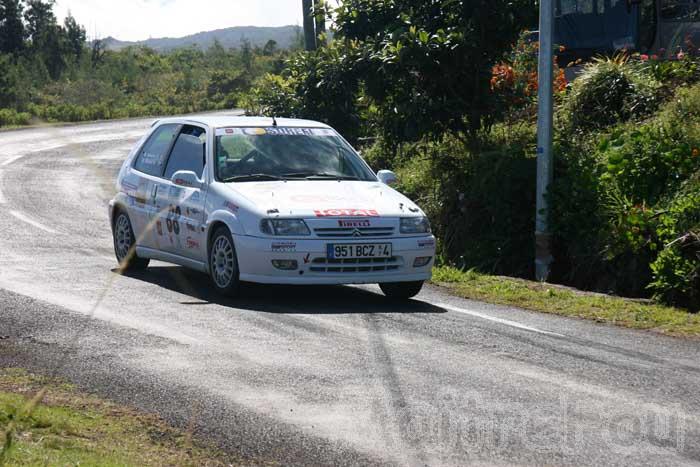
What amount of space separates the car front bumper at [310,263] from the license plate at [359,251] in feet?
0.12

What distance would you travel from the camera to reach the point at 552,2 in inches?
533

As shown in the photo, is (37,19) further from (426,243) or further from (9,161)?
(426,243)

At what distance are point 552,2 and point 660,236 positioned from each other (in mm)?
2974

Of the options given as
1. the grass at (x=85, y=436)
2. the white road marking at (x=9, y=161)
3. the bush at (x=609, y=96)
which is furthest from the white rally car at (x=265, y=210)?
the white road marking at (x=9, y=161)

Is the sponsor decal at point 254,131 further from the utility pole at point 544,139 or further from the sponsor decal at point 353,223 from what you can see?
the utility pole at point 544,139

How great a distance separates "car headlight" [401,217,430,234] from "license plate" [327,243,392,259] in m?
0.28

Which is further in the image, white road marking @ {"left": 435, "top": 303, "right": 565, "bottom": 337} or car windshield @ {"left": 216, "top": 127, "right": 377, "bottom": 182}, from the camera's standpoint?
car windshield @ {"left": 216, "top": 127, "right": 377, "bottom": 182}

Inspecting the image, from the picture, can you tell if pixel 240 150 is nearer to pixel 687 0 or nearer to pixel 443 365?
pixel 443 365

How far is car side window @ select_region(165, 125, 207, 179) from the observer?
472 inches

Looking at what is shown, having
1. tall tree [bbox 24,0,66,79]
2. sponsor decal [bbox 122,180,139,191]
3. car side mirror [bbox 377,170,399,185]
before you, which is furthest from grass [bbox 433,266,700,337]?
tall tree [bbox 24,0,66,79]

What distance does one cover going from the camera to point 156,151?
→ 12.9m

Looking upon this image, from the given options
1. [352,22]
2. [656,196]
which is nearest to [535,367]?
A: [656,196]

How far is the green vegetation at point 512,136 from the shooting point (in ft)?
43.5

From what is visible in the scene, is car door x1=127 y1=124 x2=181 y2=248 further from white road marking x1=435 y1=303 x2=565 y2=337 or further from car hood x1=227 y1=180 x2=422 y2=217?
white road marking x1=435 y1=303 x2=565 y2=337
